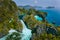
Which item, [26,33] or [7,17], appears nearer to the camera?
[7,17]

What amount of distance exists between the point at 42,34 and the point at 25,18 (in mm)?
2141

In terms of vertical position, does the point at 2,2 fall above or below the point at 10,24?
above

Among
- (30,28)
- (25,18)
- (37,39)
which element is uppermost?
(25,18)

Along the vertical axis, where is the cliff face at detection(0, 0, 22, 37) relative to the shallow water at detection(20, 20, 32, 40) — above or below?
above

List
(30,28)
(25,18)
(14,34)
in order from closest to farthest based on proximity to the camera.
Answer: (14,34)
(30,28)
(25,18)

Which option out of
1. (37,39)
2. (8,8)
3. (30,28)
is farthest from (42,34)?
(8,8)

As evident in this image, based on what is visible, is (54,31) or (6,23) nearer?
(6,23)

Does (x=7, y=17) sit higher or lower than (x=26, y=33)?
higher

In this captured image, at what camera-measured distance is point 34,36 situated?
9.01 metres

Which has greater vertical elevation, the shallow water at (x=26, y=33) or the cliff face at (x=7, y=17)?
the cliff face at (x=7, y=17)

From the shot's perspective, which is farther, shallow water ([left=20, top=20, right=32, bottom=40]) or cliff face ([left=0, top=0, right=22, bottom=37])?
shallow water ([left=20, top=20, right=32, bottom=40])

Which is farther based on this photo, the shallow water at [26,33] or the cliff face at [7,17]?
the shallow water at [26,33]

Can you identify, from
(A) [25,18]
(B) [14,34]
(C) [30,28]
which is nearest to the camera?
(B) [14,34]

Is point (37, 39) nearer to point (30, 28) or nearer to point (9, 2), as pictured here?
point (30, 28)
